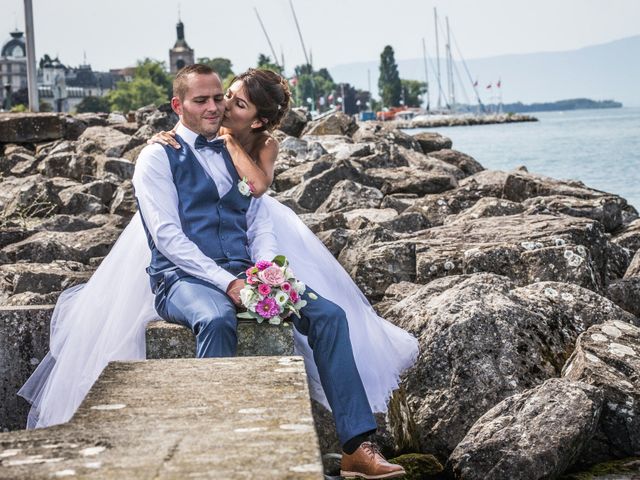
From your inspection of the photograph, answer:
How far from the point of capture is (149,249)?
213 inches

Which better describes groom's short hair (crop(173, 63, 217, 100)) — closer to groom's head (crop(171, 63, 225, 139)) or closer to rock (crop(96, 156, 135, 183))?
groom's head (crop(171, 63, 225, 139))

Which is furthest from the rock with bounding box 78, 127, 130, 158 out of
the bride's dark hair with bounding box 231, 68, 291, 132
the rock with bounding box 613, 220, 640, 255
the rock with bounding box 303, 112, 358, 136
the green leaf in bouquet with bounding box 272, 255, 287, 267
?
the green leaf in bouquet with bounding box 272, 255, 287, 267

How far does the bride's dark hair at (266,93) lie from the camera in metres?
5.59

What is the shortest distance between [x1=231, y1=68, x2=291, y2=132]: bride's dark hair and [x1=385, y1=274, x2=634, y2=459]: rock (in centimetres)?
142

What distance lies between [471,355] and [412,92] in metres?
180

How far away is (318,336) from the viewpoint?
190 inches

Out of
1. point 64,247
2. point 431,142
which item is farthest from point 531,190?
point 431,142

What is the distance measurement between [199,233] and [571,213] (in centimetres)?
818

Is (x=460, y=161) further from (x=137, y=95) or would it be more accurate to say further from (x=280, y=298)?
(x=137, y=95)

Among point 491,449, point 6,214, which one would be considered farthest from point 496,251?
point 6,214

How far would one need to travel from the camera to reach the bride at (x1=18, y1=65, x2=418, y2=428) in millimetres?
5125

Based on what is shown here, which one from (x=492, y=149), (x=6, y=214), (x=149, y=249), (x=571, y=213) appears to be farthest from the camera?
(x=492, y=149)

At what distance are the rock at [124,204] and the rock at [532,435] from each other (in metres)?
9.02

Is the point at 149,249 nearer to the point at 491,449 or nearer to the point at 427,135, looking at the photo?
the point at 491,449
